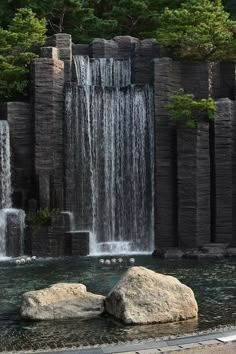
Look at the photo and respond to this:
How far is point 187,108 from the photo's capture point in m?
27.4

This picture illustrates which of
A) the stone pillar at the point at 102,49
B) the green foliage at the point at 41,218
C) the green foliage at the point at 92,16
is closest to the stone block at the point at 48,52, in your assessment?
the stone pillar at the point at 102,49

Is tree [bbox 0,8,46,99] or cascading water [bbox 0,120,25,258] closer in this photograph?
cascading water [bbox 0,120,25,258]

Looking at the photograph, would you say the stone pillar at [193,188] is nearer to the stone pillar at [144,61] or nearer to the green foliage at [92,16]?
the stone pillar at [144,61]

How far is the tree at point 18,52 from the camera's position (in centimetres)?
2958

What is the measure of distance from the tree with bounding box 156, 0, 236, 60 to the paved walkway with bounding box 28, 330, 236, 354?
66.7ft

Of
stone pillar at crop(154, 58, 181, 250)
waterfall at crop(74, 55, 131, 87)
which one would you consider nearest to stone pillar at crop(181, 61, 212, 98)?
stone pillar at crop(154, 58, 181, 250)

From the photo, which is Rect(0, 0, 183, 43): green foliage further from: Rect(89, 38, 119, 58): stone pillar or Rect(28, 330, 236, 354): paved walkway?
Rect(28, 330, 236, 354): paved walkway

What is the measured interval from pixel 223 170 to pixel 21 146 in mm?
9265

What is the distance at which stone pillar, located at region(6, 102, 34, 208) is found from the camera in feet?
93.3

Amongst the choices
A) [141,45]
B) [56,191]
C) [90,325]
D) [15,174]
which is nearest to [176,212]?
[56,191]

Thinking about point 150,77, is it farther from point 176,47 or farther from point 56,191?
point 56,191

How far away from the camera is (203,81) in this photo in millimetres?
28938

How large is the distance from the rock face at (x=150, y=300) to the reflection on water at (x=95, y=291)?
0.79ft

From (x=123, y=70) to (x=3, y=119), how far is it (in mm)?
7166
